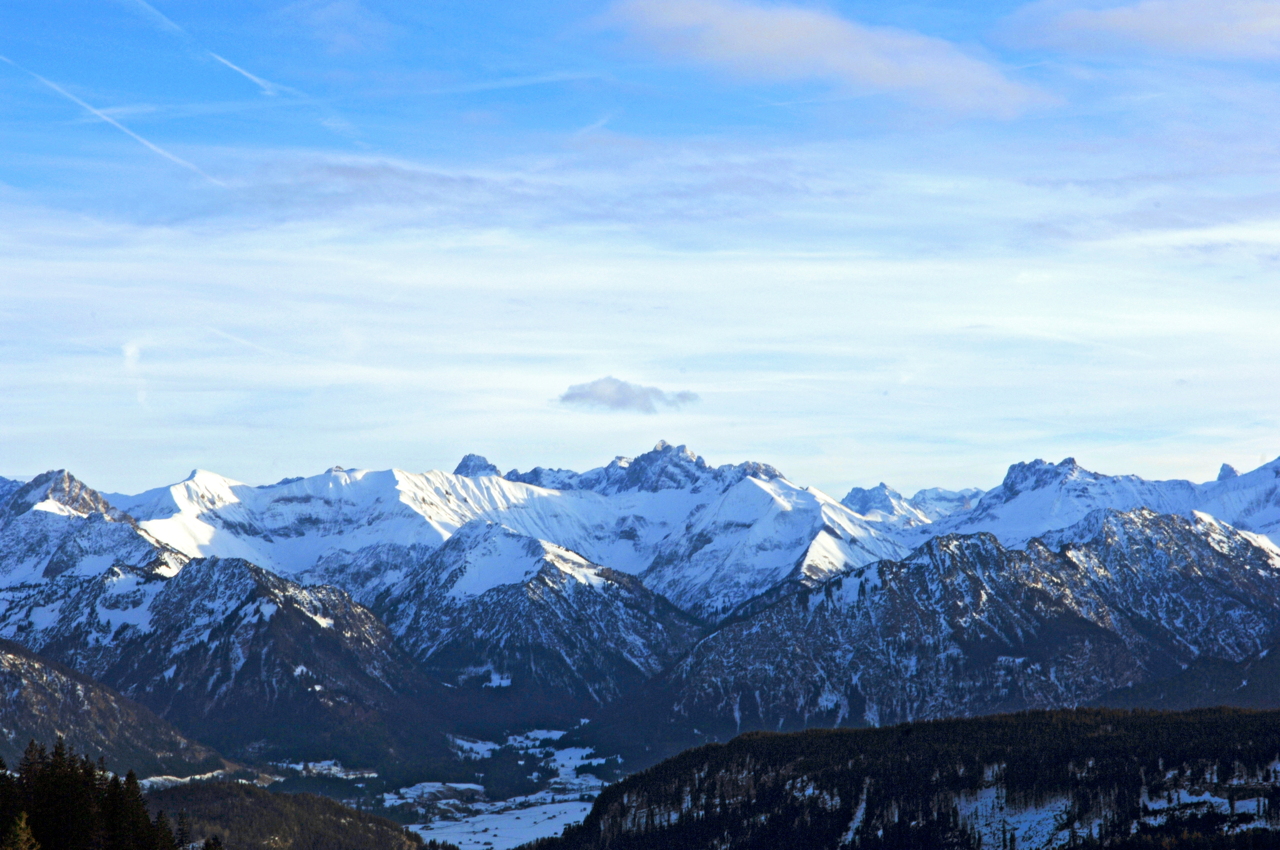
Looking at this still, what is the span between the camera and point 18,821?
612 ft
